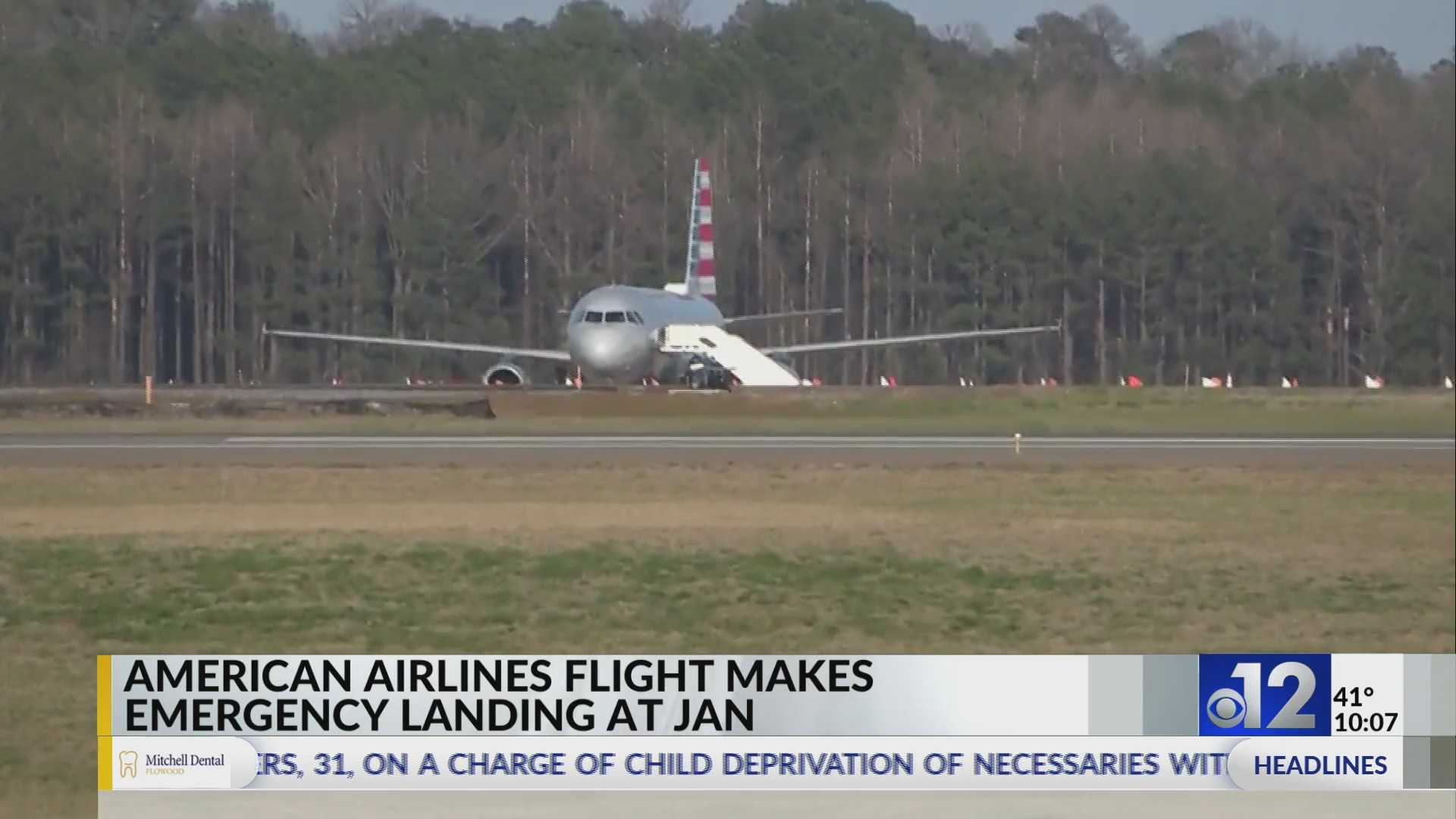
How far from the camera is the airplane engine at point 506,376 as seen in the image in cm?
1973

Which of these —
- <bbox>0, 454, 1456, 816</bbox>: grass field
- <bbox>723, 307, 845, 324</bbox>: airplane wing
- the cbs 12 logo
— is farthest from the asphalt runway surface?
the cbs 12 logo

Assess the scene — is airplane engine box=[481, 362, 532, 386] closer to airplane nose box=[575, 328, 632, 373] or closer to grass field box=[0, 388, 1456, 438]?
airplane nose box=[575, 328, 632, 373]

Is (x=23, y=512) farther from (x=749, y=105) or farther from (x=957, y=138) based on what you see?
(x=957, y=138)

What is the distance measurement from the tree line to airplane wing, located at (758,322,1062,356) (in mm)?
144

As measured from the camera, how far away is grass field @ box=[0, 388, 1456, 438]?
3189 centimetres

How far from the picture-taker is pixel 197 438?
1048 inches

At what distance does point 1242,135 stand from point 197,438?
1507 cm

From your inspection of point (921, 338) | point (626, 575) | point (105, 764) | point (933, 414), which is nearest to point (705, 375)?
point (933, 414)

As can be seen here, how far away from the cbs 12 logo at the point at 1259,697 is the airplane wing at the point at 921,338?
1030 cm

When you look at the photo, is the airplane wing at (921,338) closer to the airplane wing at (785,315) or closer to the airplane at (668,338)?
the airplane at (668,338)

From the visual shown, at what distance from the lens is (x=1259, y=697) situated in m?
8.41

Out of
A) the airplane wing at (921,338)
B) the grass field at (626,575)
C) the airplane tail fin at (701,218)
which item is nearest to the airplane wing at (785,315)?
the airplane wing at (921,338)

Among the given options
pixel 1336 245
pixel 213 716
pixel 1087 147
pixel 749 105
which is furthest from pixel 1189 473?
pixel 213 716

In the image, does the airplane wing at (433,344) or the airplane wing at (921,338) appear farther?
the airplane wing at (921,338)
